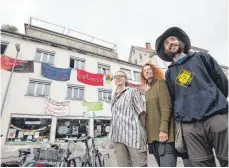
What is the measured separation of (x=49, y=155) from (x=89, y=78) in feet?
26.0

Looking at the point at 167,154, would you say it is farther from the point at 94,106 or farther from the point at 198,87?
the point at 94,106

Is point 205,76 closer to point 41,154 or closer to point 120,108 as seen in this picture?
point 120,108

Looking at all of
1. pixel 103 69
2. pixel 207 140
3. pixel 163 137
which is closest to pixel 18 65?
pixel 103 69

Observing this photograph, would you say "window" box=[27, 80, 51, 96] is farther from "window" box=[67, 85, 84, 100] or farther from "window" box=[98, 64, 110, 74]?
"window" box=[98, 64, 110, 74]

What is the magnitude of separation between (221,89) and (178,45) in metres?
0.67

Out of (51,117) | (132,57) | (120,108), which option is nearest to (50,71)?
(51,117)

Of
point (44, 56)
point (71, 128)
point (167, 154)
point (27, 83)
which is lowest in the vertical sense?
point (167, 154)

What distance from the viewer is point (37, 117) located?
9.97 metres

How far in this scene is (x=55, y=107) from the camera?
1070 centimetres

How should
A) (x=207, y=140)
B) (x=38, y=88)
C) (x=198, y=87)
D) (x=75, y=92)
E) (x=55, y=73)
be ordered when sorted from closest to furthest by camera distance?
(x=207, y=140)
(x=198, y=87)
(x=38, y=88)
(x=55, y=73)
(x=75, y=92)

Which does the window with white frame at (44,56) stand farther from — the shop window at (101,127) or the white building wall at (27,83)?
the shop window at (101,127)

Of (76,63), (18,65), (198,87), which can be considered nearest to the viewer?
(198,87)

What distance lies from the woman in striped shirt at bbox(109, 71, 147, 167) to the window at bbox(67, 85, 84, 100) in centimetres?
1005

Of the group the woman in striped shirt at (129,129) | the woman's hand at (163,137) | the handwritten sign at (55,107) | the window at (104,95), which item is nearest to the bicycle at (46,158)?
the woman in striped shirt at (129,129)
